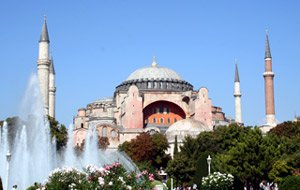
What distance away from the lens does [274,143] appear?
28.0 m

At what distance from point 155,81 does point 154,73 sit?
1.82m

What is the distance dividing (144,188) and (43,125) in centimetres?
1414

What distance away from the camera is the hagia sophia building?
51753 millimetres

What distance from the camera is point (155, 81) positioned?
206 ft

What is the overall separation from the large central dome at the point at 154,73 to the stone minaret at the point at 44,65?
20459mm

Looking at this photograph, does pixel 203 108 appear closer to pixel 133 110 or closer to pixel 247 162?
pixel 133 110

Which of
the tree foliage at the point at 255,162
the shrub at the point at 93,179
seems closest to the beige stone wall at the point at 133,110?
the tree foliage at the point at 255,162

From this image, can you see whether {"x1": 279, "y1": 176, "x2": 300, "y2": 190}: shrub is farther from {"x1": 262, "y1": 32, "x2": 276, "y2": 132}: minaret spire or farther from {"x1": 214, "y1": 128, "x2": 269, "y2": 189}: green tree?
{"x1": 262, "y1": 32, "x2": 276, "y2": 132}: minaret spire

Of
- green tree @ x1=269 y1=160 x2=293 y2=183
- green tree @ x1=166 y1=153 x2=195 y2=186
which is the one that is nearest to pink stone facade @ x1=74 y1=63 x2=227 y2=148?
green tree @ x1=166 y1=153 x2=195 y2=186

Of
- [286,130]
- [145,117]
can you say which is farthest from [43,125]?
[145,117]

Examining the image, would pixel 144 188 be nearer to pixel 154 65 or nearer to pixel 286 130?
pixel 286 130

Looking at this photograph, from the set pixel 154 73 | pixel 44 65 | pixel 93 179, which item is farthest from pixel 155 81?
pixel 93 179

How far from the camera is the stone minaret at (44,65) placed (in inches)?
1738

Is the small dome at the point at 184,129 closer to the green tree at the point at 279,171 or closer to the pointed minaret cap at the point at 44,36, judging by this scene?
the pointed minaret cap at the point at 44,36
